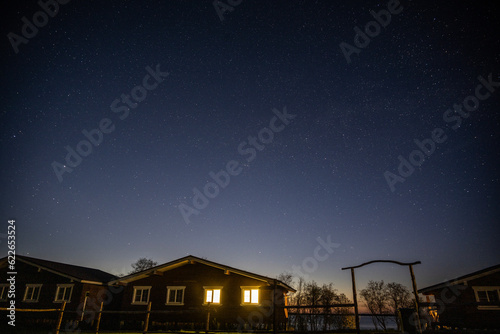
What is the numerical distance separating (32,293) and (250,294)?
22.6m

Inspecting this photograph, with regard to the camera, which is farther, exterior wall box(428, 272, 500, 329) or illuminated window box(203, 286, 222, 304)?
illuminated window box(203, 286, 222, 304)

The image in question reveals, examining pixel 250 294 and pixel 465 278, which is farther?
pixel 250 294

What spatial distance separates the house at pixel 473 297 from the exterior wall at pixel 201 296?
13478mm

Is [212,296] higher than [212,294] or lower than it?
lower

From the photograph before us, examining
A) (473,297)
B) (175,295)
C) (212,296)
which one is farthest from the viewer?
(175,295)

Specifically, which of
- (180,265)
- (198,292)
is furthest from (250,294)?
(180,265)

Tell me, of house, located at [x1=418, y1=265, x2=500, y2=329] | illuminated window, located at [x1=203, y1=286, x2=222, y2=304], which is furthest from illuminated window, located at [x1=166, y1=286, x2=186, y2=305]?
house, located at [x1=418, y1=265, x2=500, y2=329]

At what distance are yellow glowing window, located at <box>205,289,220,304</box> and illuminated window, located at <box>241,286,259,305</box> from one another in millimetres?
2236

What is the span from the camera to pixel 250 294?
23.9 metres

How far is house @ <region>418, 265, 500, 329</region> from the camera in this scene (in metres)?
21.4

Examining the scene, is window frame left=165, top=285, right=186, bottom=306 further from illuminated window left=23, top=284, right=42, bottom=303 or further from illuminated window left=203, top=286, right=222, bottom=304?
illuminated window left=23, top=284, right=42, bottom=303

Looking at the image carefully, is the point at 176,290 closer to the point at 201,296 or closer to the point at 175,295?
the point at 175,295

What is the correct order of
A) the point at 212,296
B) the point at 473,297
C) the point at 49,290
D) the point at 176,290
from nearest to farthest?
the point at 473,297 < the point at 212,296 < the point at 176,290 < the point at 49,290

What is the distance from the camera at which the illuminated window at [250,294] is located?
77.5 feet
